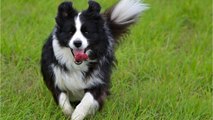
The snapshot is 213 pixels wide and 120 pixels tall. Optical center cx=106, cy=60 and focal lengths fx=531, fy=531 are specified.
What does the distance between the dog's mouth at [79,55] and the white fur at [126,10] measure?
60cm

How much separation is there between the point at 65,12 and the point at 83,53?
0.34 metres

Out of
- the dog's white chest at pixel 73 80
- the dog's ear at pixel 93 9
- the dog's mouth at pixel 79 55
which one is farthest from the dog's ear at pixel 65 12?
the dog's white chest at pixel 73 80

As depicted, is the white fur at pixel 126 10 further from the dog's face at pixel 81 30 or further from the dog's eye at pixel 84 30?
the dog's eye at pixel 84 30

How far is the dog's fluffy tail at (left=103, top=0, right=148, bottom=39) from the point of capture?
4.52 meters

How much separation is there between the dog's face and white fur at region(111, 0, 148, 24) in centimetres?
42

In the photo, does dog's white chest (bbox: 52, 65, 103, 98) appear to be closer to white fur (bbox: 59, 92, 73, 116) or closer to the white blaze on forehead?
white fur (bbox: 59, 92, 73, 116)

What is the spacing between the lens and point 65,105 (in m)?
4.38

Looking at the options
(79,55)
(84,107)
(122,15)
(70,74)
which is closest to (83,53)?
(79,55)

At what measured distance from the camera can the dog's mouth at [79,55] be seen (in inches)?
159

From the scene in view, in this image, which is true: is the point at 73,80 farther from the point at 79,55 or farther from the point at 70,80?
the point at 79,55

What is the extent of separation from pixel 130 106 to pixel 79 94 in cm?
53

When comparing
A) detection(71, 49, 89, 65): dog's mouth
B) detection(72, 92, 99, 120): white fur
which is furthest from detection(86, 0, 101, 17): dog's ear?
detection(72, 92, 99, 120): white fur

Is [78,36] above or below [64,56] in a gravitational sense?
above

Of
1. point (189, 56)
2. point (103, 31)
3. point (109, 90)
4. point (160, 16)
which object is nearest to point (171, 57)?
point (189, 56)
